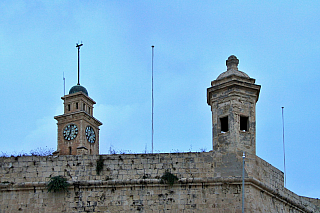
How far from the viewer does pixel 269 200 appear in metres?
15.7

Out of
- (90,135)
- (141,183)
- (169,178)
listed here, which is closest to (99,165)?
(141,183)

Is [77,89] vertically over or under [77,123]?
over

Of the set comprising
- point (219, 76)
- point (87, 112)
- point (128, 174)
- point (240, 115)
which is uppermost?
point (87, 112)

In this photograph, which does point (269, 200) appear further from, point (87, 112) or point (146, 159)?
point (87, 112)

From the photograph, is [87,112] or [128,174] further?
[87,112]

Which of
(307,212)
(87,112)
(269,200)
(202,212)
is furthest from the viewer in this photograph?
(87,112)

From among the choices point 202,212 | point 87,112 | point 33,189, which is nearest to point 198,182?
point 202,212

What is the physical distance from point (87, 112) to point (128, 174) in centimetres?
2888

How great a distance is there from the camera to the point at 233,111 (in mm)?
15625

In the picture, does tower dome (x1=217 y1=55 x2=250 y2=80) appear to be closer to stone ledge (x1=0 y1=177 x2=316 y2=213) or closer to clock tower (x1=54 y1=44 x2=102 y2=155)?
stone ledge (x1=0 y1=177 x2=316 y2=213)

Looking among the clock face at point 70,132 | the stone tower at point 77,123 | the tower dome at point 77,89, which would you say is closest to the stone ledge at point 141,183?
the stone tower at point 77,123

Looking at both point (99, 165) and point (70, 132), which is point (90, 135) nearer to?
Answer: point (70, 132)

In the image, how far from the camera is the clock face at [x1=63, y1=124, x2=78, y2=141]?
42.4m

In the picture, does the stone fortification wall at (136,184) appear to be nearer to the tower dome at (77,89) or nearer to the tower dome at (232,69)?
the tower dome at (232,69)
